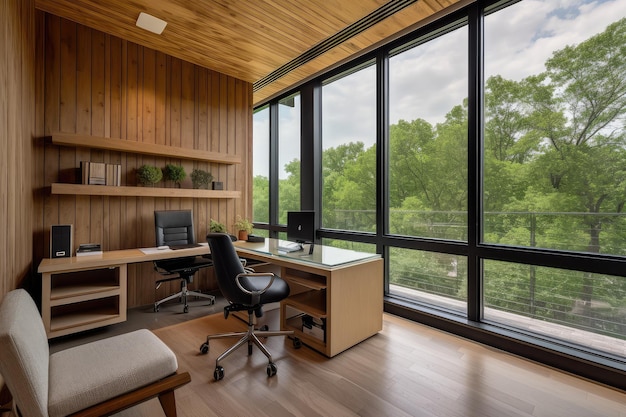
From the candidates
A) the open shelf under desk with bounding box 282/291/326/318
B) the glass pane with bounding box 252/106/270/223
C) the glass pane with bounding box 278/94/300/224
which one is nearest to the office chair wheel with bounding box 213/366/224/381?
the open shelf under desk with bounding box 282/291/326/318

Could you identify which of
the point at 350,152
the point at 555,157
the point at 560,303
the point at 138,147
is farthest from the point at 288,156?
the point at 560,303

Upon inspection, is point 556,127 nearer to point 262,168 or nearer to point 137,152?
point 137,152

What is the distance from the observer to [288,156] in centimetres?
509

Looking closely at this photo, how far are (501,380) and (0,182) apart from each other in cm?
343

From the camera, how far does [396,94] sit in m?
3.54

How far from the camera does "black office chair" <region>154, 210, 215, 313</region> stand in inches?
132

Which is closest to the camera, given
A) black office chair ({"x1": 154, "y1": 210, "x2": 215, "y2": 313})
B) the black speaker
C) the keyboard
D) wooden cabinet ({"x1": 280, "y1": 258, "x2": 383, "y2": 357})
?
wooden cabinet ({"x1": 280, "y1": 258, "x2": 383, "y2": 357})

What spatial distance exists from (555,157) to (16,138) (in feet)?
13.5

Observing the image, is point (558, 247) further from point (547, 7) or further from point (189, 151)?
point (189, 151)

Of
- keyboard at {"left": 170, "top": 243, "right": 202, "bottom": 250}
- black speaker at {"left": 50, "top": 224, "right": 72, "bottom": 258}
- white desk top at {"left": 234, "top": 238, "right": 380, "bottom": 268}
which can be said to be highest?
black speaker at {"left": 50, "top": 224, "right": 72, "bottom": 258}

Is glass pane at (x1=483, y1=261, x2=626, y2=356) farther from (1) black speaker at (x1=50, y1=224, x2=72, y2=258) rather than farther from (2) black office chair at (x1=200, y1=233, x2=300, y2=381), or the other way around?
(1) black speaker at (x1=50, y1=224, x2=72, y2=258)

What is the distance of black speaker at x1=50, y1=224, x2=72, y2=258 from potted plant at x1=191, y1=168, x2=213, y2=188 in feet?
4.62

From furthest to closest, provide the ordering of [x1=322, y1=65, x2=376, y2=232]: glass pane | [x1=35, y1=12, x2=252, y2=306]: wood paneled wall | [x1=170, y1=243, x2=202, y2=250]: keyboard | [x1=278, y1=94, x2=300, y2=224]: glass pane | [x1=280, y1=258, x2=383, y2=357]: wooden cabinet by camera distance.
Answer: [x1=278, y1=94, x2=300, y2=224]: glass pane
[x1=322, y1=65, x2=376, y2=232]: glass pane
[x1=170, y1=243, x2=202, y2=250]: keyboard
[x1=35, y1=12, x2=252, y2=306]: wood paneled wall
[x1=280, y1=258, x2=383, y2=357]: wooden cabinet

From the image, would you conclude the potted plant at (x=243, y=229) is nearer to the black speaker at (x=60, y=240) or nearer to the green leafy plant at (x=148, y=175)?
the green leafy plant at (x=148, y=175)
